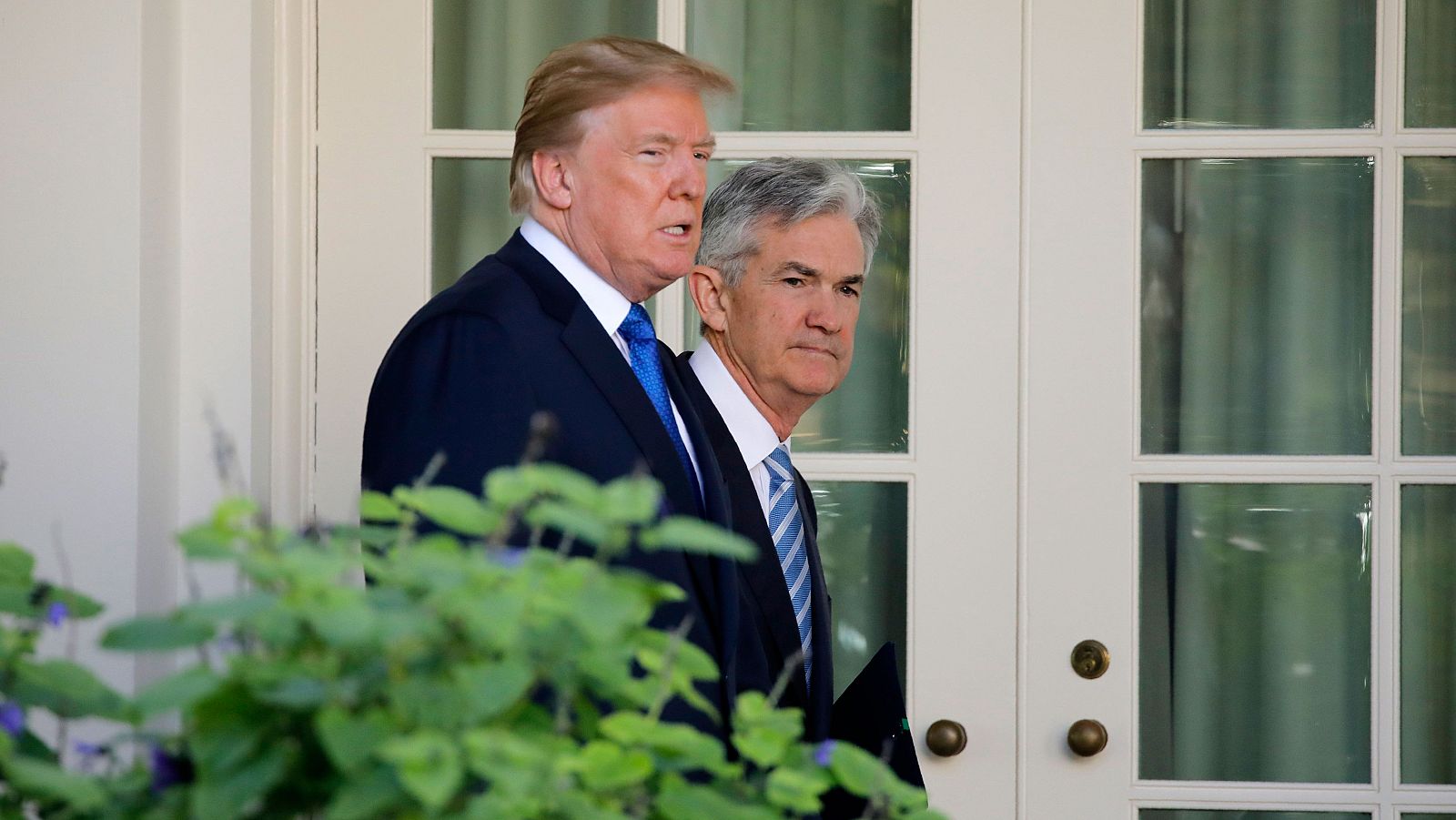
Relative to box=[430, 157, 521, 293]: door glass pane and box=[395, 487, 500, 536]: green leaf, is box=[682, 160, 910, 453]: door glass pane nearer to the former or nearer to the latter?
box=[430, 157, 521, 293]: door glass pane

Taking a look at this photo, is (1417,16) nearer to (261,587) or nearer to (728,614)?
(728,614)

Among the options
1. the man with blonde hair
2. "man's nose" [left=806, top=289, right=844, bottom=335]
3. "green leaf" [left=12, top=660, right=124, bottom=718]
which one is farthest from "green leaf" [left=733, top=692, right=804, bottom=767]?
"man's nose" [left=806, top=289, right=844, bottom=335]

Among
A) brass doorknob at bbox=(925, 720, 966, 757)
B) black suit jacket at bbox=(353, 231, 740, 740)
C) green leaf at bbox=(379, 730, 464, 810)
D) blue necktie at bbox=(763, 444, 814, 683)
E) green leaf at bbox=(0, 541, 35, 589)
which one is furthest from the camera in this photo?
brass doorknob at bbox=(925, 720, 966, 757)

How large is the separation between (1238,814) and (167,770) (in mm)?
1971

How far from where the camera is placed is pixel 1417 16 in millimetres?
2334

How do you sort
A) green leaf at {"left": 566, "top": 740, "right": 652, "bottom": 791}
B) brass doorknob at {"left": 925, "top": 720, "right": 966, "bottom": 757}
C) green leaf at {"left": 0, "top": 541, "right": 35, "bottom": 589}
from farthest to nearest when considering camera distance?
brass doorknob at {"left": 925, "top": 720, "right": 966, "bottom": 757}, green leaf at {"left": 0, "top": 541, "right": 35, "bottom": 589}, green leaf at {"left": 566, "top": 740, "right": 652, "bottom": 791}

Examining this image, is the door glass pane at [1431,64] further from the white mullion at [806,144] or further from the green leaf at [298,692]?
the green leaf at [298,692]

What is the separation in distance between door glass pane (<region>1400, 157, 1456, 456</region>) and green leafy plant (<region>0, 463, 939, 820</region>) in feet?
6.02

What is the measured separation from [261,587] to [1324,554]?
1978 mm

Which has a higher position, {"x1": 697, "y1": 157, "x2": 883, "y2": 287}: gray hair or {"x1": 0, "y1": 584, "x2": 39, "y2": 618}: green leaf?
{"x1": 697, "y1": 157, "x2": 883, "y2": 287}: gray hair

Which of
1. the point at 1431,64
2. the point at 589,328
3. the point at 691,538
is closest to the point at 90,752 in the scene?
the point at 691,538

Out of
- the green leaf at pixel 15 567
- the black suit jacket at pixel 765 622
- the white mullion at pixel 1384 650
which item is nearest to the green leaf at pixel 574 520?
the green leaf at pixel 15 567

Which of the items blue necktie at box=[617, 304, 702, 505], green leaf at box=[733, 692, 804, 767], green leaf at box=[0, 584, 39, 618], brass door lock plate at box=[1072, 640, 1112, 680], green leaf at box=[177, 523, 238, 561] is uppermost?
blue necktie at box=[617, 304, 702, 505]

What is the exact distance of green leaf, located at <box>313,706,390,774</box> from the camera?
0.66 metres
